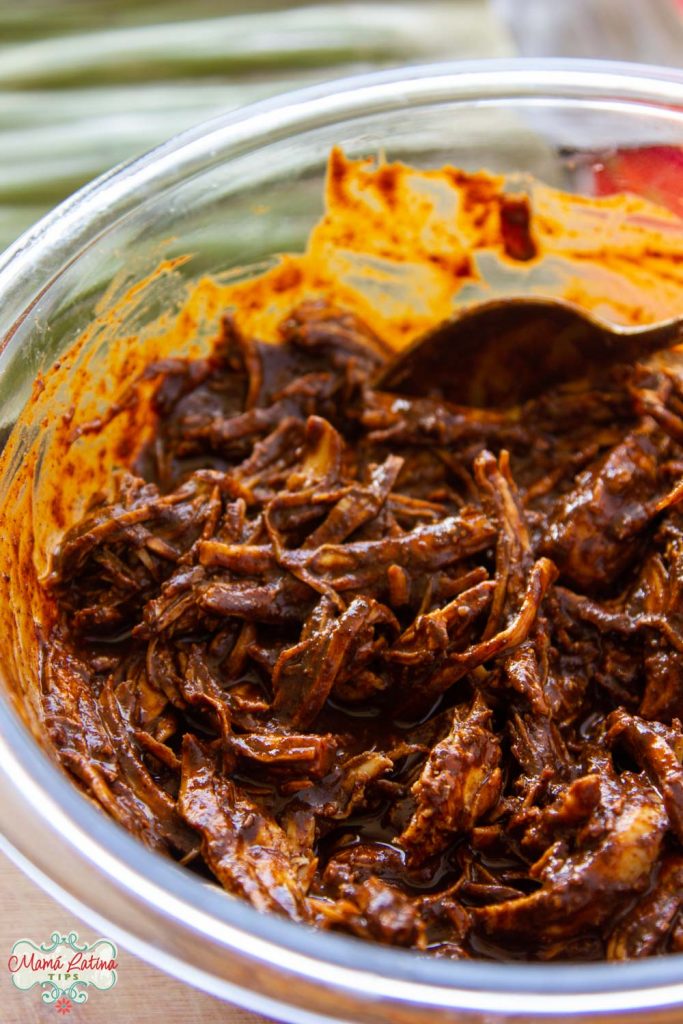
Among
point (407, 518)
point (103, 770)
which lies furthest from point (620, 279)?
point (103, 770)

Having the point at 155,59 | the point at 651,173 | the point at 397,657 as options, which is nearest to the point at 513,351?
the point at 651,173

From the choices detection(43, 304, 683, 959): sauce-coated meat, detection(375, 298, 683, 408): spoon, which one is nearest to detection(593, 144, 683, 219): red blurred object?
detection(375, 298, 683, 408): spoon

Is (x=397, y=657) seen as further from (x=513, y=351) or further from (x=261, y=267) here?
(x=261, y=267)

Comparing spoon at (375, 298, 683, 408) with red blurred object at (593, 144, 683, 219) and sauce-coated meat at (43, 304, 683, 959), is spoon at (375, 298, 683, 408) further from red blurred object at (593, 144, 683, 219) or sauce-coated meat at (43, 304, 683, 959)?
red blurred object at (593, 144, 683, 219)

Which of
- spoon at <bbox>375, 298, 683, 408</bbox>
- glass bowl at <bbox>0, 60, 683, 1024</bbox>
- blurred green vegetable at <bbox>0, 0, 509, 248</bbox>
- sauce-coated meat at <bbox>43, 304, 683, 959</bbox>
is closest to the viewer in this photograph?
glass bowl at <bbox>0, 60, 683, 1024</bbox>

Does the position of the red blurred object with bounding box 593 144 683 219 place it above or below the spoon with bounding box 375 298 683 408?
above
